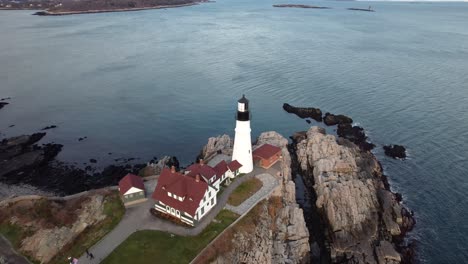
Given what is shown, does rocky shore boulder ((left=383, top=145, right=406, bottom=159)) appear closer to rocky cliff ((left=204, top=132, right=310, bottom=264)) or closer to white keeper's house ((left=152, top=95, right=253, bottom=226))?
rocky cliff ((left=204, top=132, right=310, bottom=264))

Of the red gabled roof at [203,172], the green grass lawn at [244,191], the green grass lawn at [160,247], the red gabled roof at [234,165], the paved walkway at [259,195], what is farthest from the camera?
the red gabled roof at [234,165]

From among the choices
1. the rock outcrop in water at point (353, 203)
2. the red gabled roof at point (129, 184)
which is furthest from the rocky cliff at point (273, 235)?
the red gabled roof at point (129, 184)

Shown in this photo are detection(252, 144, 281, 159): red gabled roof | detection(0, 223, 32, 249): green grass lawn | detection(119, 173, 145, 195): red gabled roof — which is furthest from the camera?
detection(252, 144, 281, 159): red gabled roof

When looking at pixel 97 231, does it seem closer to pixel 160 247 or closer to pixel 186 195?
pixel 160 247

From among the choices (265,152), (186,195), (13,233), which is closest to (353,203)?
(265,152)

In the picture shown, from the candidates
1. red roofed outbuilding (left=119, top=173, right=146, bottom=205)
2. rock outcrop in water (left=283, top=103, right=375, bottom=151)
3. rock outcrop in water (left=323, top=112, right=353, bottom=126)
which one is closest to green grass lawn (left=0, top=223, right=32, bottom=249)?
red roofed outbuilding (left=119, top=173, right=146, bottom=205)

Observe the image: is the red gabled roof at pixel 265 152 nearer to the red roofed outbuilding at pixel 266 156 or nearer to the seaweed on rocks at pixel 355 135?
the red roofed outbuilding at pixel 266 156

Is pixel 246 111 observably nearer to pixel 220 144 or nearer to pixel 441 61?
pixel 220 144
